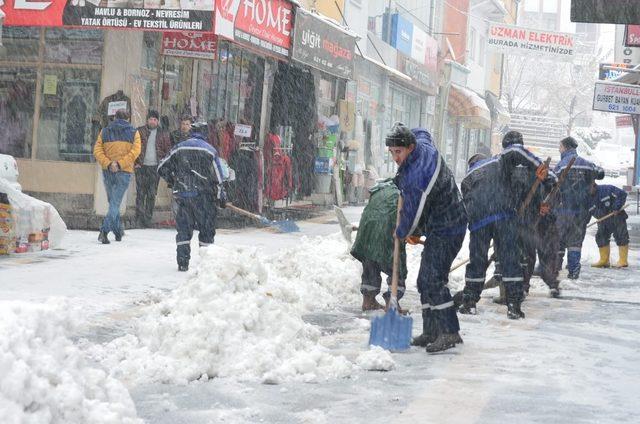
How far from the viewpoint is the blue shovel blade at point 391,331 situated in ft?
24.6

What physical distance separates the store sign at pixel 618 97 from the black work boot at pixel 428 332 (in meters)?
16.2

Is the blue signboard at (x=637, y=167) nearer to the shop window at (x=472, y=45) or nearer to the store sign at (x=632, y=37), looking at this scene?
the shop window at (x=472, y=45)

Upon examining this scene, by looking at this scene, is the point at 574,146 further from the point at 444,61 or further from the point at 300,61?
the point at 444,61

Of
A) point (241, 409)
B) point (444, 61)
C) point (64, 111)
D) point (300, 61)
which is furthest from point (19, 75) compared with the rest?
point (444, 61)

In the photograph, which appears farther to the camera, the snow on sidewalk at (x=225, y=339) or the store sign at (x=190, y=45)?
the store sign at (x=190, y=45)

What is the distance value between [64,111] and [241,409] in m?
11.5

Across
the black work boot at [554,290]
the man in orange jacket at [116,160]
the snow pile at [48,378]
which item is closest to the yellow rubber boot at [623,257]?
the black work boot at [554,290]

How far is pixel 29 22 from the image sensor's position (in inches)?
605

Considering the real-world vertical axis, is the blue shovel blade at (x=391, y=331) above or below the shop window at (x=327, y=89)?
below

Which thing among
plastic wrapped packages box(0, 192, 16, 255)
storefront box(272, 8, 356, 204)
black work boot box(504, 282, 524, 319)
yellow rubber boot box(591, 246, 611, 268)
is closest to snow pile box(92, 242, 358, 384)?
black work boot box(504, 282, 524, 319)

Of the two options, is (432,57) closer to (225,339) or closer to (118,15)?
(118,15)

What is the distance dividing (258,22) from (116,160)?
3848mm

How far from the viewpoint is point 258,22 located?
16.6 metres

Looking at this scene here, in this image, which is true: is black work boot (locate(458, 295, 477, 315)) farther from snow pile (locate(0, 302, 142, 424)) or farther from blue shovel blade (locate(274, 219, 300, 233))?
blue shovel blade (locate(274, 219, 300, 233))
